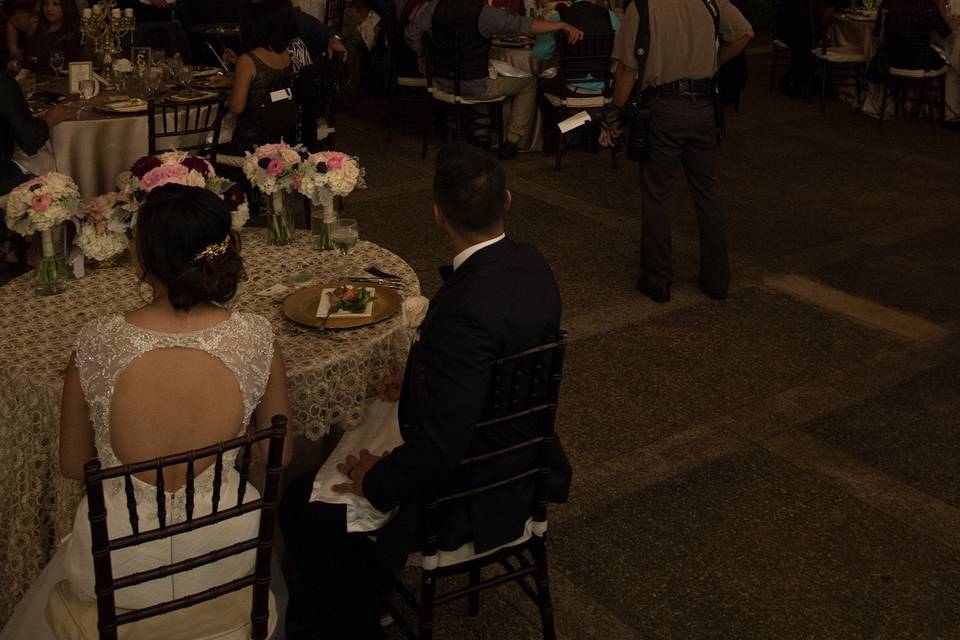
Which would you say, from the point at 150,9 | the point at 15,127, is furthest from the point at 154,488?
the point at 150,9

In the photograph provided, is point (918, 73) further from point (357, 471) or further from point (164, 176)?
point (357, 471)

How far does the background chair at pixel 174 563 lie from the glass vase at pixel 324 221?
1.38 meters

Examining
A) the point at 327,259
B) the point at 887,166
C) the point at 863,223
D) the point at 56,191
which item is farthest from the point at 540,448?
the point at 887,166

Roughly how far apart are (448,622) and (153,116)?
2950 mm

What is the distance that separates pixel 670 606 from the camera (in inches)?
119

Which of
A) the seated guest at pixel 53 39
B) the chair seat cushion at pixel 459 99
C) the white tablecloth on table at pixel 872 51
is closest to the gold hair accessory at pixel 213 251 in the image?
the seated guest at pixel 53 39

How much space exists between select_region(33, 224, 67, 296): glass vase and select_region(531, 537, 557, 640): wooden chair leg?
5.04ft

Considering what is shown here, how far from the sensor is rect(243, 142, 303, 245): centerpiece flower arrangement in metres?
3.38

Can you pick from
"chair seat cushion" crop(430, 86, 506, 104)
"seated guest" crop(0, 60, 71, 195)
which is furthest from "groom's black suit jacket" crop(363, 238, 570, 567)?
"chair seat cushion" crop(430, 86, 506, 104)

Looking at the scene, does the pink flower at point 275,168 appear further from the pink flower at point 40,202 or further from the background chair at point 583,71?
the background chair at point 583,71

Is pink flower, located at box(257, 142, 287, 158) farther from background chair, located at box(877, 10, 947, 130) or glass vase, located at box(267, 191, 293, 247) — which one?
background chair, located at box(877, 10, 947, 130)

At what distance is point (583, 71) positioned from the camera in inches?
291

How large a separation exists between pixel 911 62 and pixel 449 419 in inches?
301

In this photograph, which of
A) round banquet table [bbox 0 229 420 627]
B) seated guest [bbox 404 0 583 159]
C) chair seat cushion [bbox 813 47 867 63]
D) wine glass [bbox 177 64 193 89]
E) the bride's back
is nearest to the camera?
the bride's back
